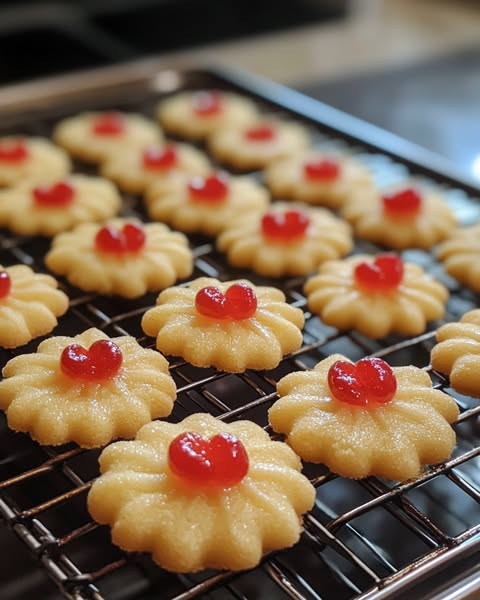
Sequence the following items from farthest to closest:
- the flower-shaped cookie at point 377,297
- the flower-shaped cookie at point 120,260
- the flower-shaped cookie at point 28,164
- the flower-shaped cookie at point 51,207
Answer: the flower-shaped cookie at point 28,164 < the flower-shaped cookie at point 51,207 < the flower-shaped cookie at point 120,260 < the flower-shaped cookie at point 377,297

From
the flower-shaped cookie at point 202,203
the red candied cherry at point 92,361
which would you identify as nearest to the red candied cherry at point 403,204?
the flower-shaped cookie at point 202,203

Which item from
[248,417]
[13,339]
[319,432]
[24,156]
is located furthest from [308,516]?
[24,156]

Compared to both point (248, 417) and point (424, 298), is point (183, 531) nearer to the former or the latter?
point (248, 417)

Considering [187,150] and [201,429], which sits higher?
[201,429]

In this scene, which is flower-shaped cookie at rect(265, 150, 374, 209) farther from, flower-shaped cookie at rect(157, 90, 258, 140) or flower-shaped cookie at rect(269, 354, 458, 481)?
flower-shaped cookie at rect(269, 354, 458, 481)

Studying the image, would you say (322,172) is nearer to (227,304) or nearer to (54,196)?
(54,196)

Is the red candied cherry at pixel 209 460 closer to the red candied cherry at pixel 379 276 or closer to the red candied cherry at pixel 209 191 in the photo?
the red candied cherry at pixel 379 276
